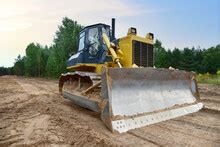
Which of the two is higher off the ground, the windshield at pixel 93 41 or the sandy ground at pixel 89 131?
the windshield at pixel 93 41

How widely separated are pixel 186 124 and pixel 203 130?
18.9 inches

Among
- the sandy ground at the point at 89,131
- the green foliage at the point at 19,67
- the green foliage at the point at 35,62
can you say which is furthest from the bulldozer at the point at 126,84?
the green foliage at the point at 19,67

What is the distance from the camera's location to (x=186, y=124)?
578 cm

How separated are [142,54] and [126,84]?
2165 millimetres

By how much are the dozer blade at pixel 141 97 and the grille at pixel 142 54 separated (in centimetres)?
92

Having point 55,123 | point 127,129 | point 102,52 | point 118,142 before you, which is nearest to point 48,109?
point 55,123

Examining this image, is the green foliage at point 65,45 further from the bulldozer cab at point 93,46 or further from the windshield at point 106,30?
the windshield at point 106,30

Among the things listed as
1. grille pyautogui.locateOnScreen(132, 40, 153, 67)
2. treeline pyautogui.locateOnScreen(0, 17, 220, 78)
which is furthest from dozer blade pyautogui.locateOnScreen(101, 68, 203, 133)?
treeline pyautogui.locateOnScreen(0, 17, 220, 78)

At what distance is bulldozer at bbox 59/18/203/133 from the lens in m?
5.44

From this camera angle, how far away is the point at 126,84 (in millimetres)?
5812

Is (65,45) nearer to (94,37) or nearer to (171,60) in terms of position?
(94,37)

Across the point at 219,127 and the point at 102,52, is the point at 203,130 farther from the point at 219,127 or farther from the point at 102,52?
the point at 102,52

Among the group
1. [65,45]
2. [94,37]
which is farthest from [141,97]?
[65,45]

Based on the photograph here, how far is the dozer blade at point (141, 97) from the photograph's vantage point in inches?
208
